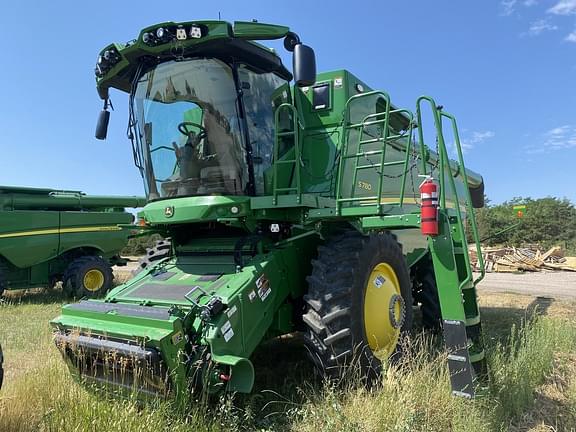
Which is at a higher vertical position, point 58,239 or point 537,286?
point 58,239

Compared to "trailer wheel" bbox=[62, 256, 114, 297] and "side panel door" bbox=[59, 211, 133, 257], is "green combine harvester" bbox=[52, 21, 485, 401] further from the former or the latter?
"side panel door" bbox=[59, 211, 133, 257]

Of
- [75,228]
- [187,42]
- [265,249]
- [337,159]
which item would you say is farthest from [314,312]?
[75,228]

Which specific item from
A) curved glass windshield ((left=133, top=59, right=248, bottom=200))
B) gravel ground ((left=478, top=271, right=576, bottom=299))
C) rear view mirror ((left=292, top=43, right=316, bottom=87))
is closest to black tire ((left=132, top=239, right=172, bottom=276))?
curved glass windshield ((left=133, top=59, right=248, bottom=200))

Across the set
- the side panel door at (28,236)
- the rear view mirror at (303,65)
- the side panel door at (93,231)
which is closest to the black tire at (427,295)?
the rear view mirror at (303,65)

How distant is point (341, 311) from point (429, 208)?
106cm

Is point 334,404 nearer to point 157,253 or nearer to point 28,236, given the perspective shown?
point 157,253

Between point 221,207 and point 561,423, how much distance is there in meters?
3.09

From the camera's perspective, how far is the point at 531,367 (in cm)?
425

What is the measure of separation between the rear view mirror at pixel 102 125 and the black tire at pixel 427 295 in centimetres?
460

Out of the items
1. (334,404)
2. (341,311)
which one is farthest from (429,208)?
(334,404)

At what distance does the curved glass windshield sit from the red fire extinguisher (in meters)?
1.62

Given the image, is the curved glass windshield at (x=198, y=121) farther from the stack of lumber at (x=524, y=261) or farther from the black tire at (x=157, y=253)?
the stack of lumber at (x=524, y=261)

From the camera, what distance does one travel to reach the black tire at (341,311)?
12.2 ft

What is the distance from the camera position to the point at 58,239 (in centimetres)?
1062
